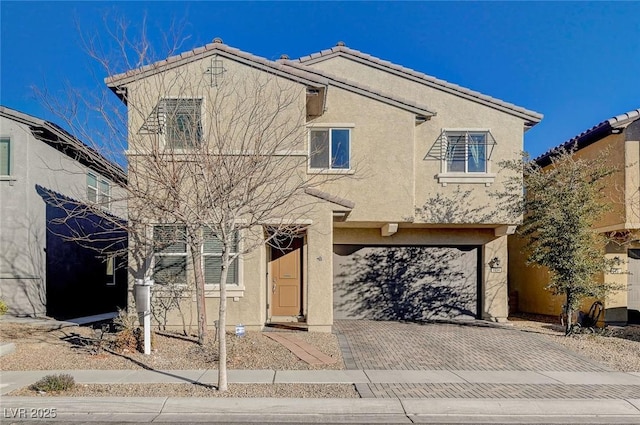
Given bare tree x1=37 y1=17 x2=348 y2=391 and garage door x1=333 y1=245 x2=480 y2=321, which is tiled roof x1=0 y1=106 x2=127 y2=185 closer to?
Result: bare tree x1=37 y1=17 x2=348 y2=391

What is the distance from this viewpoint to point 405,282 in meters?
13.9

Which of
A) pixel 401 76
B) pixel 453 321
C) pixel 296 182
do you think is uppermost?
pixel 401 76

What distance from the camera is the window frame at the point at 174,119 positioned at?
8.44 meters

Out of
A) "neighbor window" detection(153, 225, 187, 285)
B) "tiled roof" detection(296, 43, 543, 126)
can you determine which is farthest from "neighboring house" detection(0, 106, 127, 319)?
"tiled roof" detection(296, 43, 543, 126)

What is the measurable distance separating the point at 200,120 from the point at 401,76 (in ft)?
24.0

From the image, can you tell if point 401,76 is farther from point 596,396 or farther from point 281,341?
point 596,396

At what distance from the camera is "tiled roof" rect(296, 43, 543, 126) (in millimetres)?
13039

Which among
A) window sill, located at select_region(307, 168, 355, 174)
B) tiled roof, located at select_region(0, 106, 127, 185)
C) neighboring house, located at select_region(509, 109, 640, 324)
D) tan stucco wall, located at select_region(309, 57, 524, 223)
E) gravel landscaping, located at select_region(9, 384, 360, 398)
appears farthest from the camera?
tan stucco wall, located at select_region(309, 57, 524, 223)

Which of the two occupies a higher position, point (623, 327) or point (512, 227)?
point (512, 227)

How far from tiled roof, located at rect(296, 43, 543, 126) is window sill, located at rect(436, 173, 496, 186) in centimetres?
222

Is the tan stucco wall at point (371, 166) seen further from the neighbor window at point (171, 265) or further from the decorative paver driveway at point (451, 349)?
the decorative paver driveway at point (451, 349)

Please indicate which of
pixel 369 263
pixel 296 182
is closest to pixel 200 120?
pixel 296 182

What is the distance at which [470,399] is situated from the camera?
6297 millimetres

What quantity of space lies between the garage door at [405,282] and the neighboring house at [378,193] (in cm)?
3
